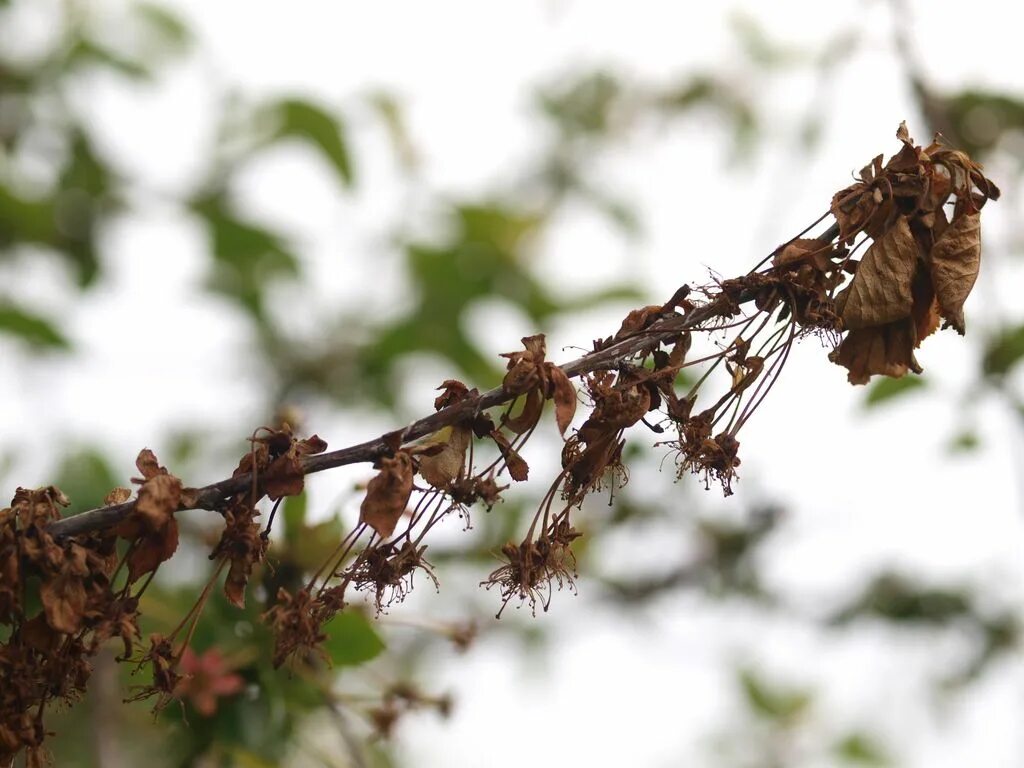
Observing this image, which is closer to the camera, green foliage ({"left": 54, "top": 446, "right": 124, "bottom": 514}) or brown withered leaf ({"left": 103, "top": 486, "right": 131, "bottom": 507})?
brown withered leaf ({"left": 103, "top": 486, "right": 131, "bottom": 507})

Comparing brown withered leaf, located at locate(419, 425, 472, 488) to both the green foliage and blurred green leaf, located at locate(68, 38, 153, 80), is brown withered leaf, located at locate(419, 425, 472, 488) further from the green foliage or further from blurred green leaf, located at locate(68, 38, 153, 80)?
blurred green leaf, located at locate(68, 38, 153, 80)

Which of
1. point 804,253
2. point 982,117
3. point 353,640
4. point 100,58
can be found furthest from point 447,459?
Answer: point 100,58

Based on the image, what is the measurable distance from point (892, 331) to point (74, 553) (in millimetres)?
519

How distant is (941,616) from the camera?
2488 mm

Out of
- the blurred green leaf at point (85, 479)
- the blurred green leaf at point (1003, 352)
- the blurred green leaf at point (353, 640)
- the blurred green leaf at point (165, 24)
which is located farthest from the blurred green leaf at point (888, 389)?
the blurred green leaf at point (165, 24)

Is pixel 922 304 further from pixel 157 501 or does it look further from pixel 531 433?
pixel 157 501

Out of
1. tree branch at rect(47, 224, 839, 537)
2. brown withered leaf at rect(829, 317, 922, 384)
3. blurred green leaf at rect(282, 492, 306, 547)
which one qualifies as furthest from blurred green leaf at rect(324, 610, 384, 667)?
brown withered leaf at rect(829, 317, 922, 384)

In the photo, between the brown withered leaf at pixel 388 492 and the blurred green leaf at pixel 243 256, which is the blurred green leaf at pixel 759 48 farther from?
the brown withered leaf at pixel 388 492

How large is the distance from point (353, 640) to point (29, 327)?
46.6 inches

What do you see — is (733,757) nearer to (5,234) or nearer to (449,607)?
(449,607)

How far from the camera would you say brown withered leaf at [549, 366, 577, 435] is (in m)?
0.69

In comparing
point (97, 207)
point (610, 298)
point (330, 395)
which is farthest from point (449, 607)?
point (97, 207)

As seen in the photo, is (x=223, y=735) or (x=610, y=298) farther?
(x=610, y=298)

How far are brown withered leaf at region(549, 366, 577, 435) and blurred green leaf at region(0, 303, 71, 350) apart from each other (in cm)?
150
